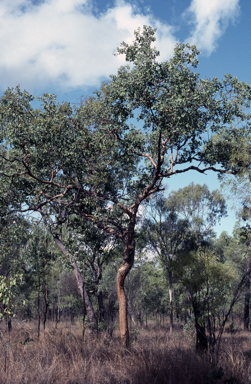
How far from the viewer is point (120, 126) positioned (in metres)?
11.1

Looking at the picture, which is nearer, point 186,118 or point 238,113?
point 186,118

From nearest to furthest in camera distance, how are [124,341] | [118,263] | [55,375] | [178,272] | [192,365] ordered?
[55,375] < [192,365] < [124,341] < [178,272] < [118,263]

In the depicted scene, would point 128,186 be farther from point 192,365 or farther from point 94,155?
point 192,365

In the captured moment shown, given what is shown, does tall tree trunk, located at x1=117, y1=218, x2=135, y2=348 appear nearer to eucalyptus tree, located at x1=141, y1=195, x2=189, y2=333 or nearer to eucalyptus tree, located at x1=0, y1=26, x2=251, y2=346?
eucalyptus tree, located at x1=0, y1=26, x2=251, y2=346

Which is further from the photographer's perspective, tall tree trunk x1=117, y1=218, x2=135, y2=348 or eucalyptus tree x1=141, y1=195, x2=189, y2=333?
eucalyptus tree x1=141, y1=195, x2=189, y2=333

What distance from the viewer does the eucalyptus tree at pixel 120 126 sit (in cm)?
980

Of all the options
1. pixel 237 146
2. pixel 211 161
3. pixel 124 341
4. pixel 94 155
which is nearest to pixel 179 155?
pixel 211 161

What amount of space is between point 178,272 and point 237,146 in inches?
347

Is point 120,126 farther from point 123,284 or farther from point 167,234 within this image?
point 167,234

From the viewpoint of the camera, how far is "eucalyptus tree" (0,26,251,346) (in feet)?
32.1

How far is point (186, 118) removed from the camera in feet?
30.7

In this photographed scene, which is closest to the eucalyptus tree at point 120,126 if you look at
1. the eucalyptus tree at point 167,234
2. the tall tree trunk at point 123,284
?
the tall tree trunk at point 123,284

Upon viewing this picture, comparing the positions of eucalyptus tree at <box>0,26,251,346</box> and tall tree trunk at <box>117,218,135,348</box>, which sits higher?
eucalyptus tree at <box>0,26,251,346</box>

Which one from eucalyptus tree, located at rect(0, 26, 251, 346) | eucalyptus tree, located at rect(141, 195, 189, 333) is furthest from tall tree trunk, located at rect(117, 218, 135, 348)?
eucalyptus tree, located at rect(141, 195, 189, 333)
